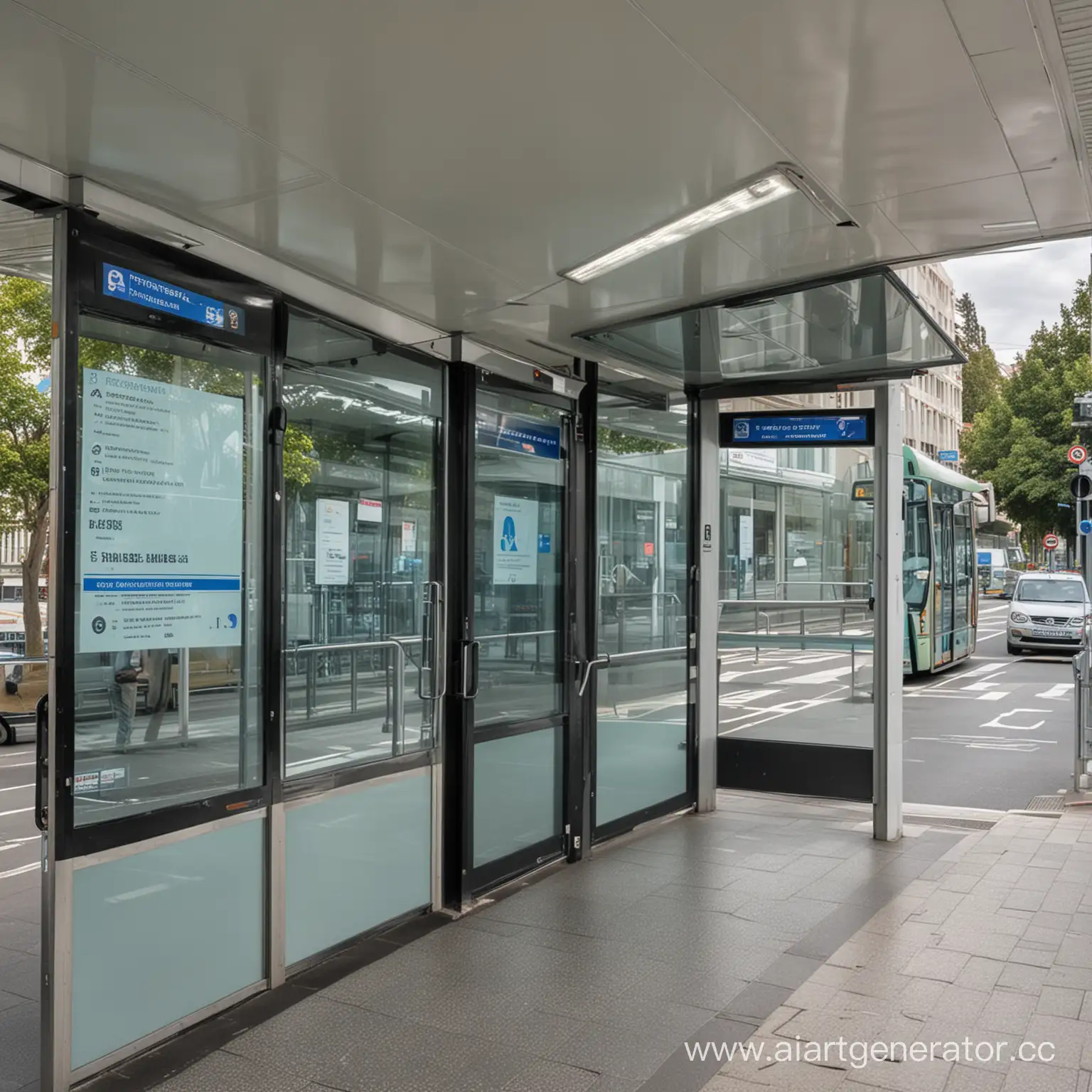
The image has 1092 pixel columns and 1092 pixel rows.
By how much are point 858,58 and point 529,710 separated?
426cm

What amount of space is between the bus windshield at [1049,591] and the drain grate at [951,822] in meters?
16.5

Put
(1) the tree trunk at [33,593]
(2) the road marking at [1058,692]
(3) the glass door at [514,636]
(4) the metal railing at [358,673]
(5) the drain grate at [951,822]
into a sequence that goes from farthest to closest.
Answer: (2) the road marking at [1058,692], (1) the tree trunk at [33,593], (5) the drain grate at [951,822], (3) the glass door at [514,636], (4) the metal railing at [358,673]

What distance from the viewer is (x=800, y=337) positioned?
240 inches

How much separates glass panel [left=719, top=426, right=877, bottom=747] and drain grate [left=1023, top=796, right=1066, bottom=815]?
2113mm

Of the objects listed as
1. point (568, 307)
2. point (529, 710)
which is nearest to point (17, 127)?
point (568, 307)

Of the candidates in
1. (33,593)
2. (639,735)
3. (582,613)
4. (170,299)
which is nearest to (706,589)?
(639,735)

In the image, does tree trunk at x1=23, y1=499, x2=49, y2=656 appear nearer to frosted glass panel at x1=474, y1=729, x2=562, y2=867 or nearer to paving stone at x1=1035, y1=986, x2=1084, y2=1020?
frosted glass panel at x1=474, y1=729, x2=562, y2=867

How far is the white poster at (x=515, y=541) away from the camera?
6.10 metres

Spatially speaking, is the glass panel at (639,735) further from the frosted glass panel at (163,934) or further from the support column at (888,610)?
the frosted glass panel at (163,934)

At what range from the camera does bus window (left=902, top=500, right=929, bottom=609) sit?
1705cm

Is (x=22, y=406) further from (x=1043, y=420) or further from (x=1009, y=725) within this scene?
(x=1043, y=420)

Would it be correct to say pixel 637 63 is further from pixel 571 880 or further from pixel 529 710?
pixel 571 880

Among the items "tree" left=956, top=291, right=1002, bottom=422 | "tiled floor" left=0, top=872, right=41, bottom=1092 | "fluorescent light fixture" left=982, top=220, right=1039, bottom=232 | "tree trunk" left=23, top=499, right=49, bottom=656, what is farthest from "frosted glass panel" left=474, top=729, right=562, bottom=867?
"tree" left=956, top=291, right=1002, bottom=422

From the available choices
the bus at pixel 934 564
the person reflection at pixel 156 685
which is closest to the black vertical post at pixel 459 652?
the person reflection at pixel 156 685
